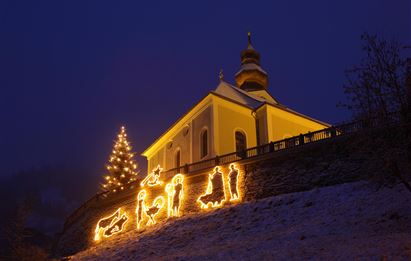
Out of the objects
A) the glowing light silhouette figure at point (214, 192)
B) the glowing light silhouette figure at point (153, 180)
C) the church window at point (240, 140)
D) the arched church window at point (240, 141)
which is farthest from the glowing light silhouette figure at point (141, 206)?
the church window at point (240, 140)

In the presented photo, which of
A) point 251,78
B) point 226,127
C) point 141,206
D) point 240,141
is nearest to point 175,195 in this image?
point 141,206

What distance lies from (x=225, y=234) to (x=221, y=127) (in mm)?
13404

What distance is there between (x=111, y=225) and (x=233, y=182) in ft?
28.0

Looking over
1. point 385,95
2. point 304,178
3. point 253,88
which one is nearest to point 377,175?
point 385,95

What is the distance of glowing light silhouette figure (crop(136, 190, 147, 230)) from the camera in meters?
28.1

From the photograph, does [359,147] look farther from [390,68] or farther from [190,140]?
[190,140]

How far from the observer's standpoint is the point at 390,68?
17.4m

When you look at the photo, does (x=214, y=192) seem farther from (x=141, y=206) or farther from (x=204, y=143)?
(x=204, y=143)

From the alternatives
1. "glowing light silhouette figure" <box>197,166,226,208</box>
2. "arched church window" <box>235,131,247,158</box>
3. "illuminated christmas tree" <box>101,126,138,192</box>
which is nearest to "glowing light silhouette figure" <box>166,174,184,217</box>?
"glowing light silhouette figure" <box>197,166,226,208</box>

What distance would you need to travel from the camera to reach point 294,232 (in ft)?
58.5

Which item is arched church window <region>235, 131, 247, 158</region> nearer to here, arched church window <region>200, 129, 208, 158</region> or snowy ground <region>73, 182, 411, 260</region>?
arched church window <region>200, 129, 208, 158</region>

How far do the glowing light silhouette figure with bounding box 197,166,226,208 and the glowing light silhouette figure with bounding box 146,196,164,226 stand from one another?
2618mm

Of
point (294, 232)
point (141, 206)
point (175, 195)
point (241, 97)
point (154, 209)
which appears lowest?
point (294, 232)

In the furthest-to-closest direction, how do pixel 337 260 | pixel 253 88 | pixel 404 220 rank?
1. pixel 253 88
2. pixel 404 220
3. pixel 337 260
